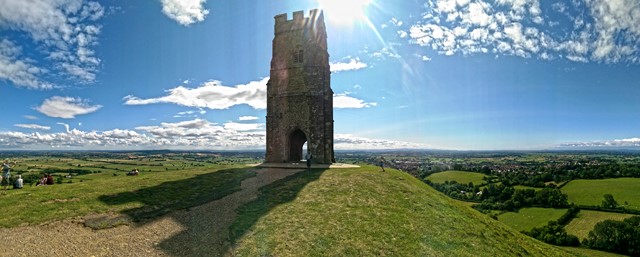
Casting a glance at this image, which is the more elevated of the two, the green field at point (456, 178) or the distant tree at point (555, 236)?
the green field at point (456, 178)

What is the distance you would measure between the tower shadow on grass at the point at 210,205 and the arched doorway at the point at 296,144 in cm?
1062

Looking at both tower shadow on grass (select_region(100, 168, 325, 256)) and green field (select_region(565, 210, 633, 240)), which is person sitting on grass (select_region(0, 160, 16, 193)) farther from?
green field (select_region(565, 210, 633, 240))

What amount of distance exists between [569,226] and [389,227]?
5798cm

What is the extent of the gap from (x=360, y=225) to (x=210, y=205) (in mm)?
7028

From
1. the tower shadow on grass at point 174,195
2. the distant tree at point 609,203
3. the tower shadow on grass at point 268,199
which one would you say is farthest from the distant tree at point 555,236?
the tower shadow on grass at point 174,195

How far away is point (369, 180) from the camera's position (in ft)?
66.9

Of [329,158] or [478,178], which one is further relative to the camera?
[478,178]

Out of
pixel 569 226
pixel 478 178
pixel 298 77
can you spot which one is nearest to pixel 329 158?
pixel 298 77

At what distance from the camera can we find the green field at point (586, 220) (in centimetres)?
5132

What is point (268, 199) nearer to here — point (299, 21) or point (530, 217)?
point (299, 21)

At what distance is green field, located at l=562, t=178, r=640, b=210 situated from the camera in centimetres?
6562

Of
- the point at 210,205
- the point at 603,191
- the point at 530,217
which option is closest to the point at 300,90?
the point at 210,205

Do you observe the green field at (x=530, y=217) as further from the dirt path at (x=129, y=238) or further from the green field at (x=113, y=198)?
the dirt path at (x=129, y=238)

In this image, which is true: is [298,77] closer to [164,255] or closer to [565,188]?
[164,255]
